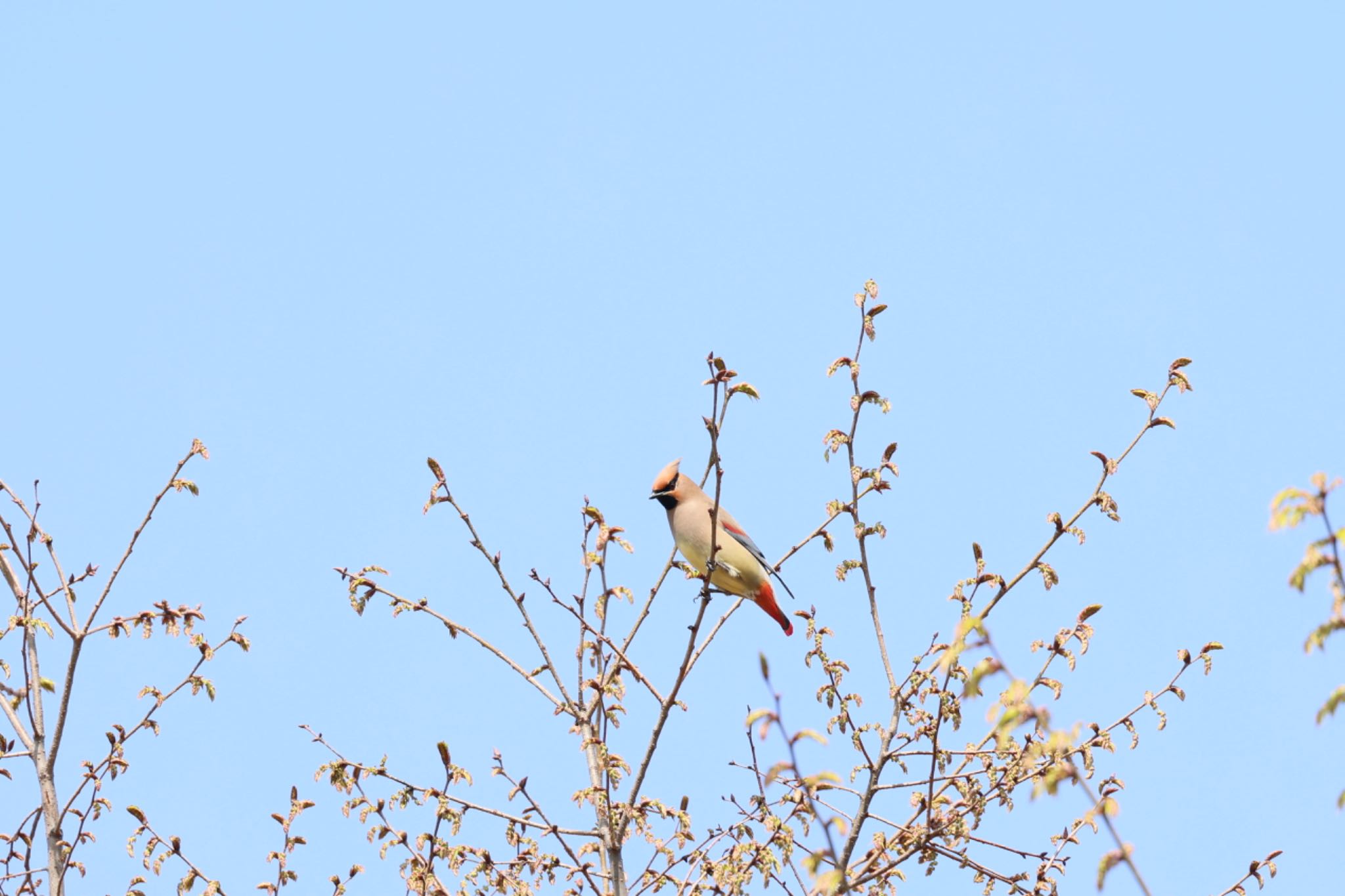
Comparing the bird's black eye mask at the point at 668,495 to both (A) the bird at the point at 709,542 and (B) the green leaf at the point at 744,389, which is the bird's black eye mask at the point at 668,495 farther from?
(B) the green leaf at the point at 744,389

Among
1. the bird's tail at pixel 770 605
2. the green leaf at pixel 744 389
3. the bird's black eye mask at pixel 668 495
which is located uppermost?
the bird's black eye mask at pixel 668 495

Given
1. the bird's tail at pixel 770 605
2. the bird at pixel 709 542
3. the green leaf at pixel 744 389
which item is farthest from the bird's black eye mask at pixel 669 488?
the green leaf at pixel 744 389

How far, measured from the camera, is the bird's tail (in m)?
7.08

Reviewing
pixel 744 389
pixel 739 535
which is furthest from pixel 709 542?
pixel 744 389

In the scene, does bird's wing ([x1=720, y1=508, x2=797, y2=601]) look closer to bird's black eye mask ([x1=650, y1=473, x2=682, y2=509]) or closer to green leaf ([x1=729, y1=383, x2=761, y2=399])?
bird's black eye mask ([x1=650, y1=473, x2=682, y2=509])

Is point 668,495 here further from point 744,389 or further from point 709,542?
point 744,389

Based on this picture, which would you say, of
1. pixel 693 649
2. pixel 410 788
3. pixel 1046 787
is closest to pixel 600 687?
pixel 693 649

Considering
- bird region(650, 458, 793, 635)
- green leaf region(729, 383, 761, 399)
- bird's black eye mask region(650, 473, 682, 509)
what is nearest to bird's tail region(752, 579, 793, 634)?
bird region(650, 458, 793, 635)

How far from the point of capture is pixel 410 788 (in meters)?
4.26

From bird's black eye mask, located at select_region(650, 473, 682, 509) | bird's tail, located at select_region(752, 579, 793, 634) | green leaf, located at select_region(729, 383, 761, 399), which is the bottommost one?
green leaf, located at select_region(729, 383, 761, 399)

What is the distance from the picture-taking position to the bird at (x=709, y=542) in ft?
22.5

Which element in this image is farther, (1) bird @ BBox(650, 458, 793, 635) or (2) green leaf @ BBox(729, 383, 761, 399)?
(1) bird @ BBox(650, 458, 793, 635)

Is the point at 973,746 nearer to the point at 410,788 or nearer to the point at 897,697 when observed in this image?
the point at 897,697

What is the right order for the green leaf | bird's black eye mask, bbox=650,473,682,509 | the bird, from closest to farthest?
the green leaf, the bird, bird's black eye mask, bbox=650,473,682,509
